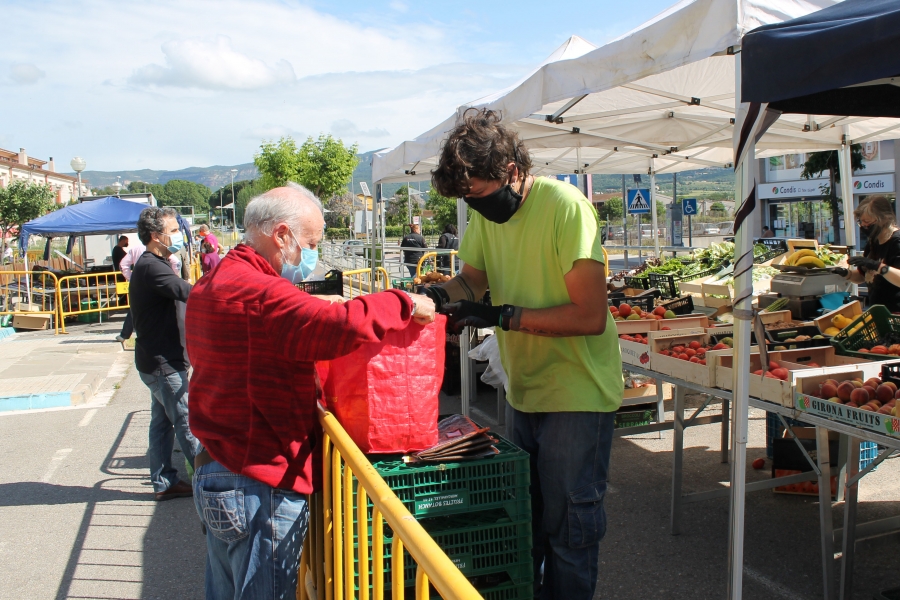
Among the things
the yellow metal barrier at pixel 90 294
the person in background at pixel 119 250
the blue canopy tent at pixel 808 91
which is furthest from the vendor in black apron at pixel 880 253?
the person in background at pixel 119 250

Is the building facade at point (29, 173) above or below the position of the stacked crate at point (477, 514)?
above

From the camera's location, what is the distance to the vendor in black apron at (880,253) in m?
A: 5.31

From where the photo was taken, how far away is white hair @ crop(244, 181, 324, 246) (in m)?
2.29

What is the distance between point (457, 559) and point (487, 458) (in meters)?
0.36

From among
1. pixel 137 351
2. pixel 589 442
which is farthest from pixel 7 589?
pixel 589 442

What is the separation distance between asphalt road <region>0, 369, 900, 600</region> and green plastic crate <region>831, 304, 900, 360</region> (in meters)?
1.12

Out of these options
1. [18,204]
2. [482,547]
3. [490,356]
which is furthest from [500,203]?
[18,204]

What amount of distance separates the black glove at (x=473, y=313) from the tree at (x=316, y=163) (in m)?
40.2

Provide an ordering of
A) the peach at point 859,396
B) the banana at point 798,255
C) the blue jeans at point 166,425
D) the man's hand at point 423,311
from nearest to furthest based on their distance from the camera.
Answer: the man's hand at point 423,311, the peach at point 859,396, the blue jeans at point 166,425, the banana at point 798,255

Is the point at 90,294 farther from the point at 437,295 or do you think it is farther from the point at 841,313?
the point at 437,295

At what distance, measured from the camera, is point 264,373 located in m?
2.19

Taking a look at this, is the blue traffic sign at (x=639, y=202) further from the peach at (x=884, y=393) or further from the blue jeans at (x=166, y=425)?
the peach at (x=884, y=393)

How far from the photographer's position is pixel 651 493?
5.05 meters

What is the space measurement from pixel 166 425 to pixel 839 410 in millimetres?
4476
